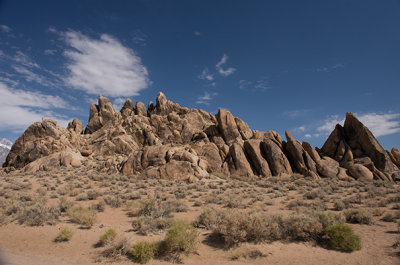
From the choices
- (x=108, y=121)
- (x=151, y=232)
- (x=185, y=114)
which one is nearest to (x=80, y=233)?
(x=151, y=232)

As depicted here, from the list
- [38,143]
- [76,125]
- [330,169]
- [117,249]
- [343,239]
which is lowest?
[117,249]

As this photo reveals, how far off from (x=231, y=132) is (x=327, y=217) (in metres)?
31.4

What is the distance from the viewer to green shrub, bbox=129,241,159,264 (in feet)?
22.4

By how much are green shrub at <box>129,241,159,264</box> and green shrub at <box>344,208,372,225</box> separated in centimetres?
968

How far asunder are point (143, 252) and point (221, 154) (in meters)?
27.2

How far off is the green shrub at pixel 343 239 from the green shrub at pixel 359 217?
3.37m

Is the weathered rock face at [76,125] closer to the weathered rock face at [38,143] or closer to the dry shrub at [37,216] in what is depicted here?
the weathered rock face at [38,143]

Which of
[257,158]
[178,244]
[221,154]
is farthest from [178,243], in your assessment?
[221,154]

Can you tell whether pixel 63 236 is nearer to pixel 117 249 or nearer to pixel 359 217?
pixel 117 249

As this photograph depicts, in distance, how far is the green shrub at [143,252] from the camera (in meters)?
6.84

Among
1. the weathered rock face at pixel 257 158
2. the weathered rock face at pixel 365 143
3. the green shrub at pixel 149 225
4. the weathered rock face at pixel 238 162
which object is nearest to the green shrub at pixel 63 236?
the green shrub at pixel 149 225

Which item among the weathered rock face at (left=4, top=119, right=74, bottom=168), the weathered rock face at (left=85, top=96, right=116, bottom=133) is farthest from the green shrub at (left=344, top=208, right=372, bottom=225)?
the weathered rock face at (left=85, top=96, right=116, bottom=133)

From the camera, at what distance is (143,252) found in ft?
22.6

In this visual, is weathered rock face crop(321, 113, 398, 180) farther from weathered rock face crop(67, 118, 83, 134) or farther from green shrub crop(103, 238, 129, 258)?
weathered rock face crop(67, 118, 83, 134)
